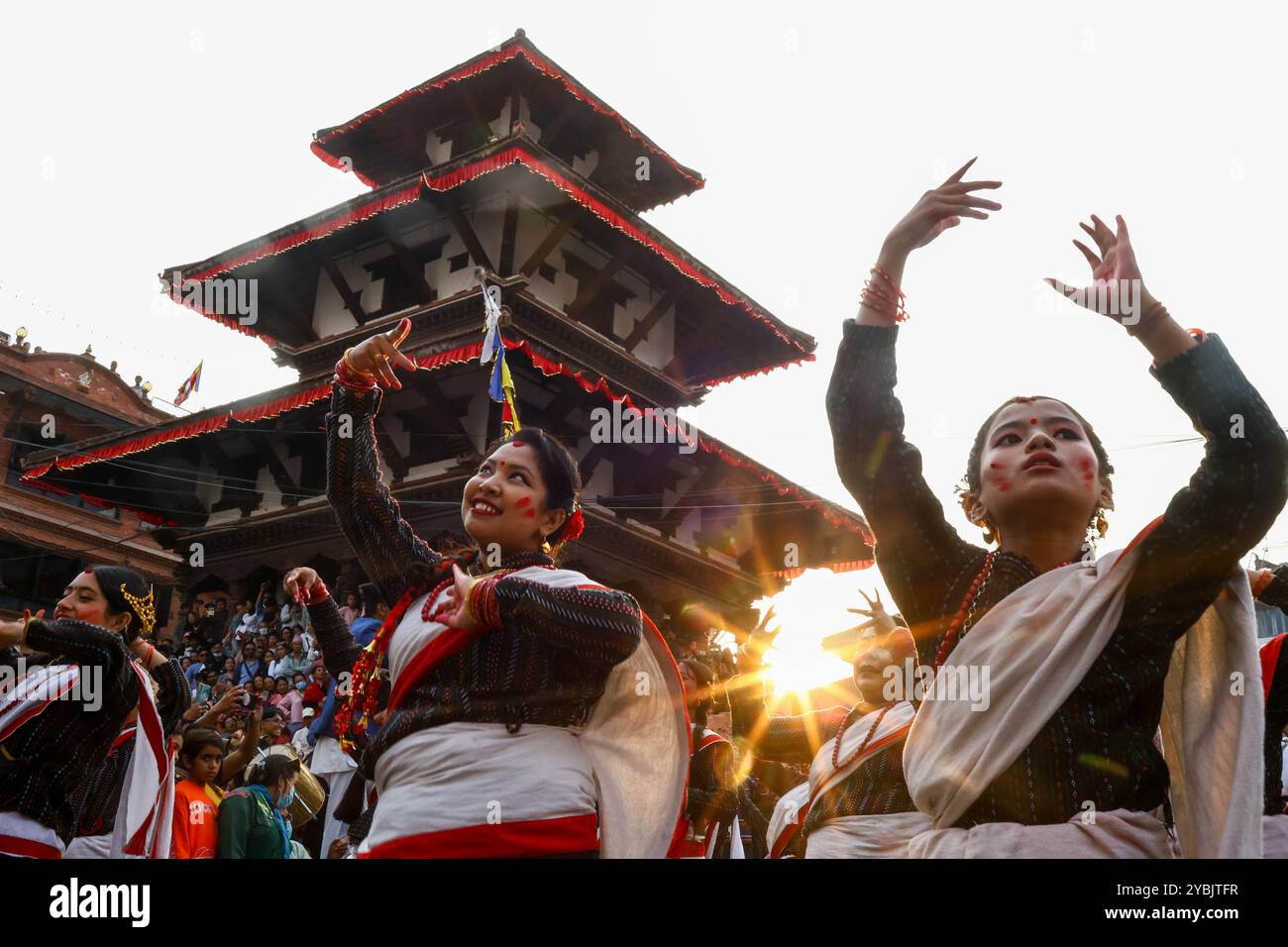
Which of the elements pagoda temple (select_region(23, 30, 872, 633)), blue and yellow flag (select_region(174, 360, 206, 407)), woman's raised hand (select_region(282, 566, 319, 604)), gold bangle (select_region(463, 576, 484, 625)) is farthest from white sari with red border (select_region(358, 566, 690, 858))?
blue and yellow flag (select_region(174, 360, 206, 407))

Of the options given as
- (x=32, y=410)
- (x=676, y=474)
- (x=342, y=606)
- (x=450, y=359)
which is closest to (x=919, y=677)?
(x=450, y=359)

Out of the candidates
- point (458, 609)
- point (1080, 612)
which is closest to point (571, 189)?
point (458, 609)

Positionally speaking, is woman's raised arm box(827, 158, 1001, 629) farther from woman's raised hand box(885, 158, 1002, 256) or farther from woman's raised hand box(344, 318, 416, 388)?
woman's raised hand box(344, 318, 416, 388)

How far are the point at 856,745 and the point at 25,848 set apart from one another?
9.67 feet

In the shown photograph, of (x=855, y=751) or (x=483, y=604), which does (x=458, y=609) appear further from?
(x=855, y=751)

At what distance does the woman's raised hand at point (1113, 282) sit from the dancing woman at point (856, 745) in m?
2.08

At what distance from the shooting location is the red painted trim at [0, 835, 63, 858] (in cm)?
366

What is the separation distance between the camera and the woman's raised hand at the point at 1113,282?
2035mm

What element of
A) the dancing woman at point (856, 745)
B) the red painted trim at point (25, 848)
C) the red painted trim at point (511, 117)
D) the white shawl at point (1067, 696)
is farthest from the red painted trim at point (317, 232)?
the white shawl at point (1067, 696)

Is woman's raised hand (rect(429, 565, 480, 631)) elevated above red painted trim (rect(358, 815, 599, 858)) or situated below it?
above

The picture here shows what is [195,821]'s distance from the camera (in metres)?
6.15

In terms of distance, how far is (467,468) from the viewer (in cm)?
1495

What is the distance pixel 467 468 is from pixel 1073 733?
44.1ft
